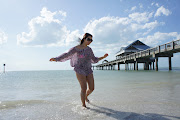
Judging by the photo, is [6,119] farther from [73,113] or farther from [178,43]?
[178,43]

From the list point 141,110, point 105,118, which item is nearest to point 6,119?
point 105,118

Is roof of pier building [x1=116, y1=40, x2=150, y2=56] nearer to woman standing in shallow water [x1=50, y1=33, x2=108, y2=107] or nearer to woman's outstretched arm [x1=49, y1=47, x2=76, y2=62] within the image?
woman standing in shallow water [x1=50, y1=33, x2=108, y2=107]

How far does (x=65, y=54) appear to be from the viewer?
3076mm

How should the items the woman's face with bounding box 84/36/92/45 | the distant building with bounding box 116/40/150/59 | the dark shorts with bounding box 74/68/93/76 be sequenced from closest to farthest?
the dark shorts with bounding box 74/68/93/76
the woman's face with bounding box 84/36/92/45
the distant building with bounding box 116/40/150/59

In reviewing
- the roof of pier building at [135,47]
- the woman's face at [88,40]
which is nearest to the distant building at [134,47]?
the roof of pier building at [135,47]

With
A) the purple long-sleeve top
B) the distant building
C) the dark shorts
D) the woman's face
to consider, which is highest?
the distant building

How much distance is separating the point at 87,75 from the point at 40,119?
1258 mm

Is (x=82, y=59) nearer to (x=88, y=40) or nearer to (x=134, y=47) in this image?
(x=88, y=40)

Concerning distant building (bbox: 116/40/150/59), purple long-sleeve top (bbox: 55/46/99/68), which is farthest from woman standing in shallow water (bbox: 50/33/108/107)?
distant building (bbox: 116/40/150/59)

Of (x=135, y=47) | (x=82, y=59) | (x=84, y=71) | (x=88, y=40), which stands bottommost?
(x=84, y=71)

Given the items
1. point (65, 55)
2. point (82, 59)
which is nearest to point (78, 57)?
point (82, 59)

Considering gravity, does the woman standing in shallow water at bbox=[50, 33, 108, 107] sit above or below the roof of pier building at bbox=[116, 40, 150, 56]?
below

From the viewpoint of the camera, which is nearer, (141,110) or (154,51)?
(141,110)

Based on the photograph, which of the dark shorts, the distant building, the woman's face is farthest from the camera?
the distant building
